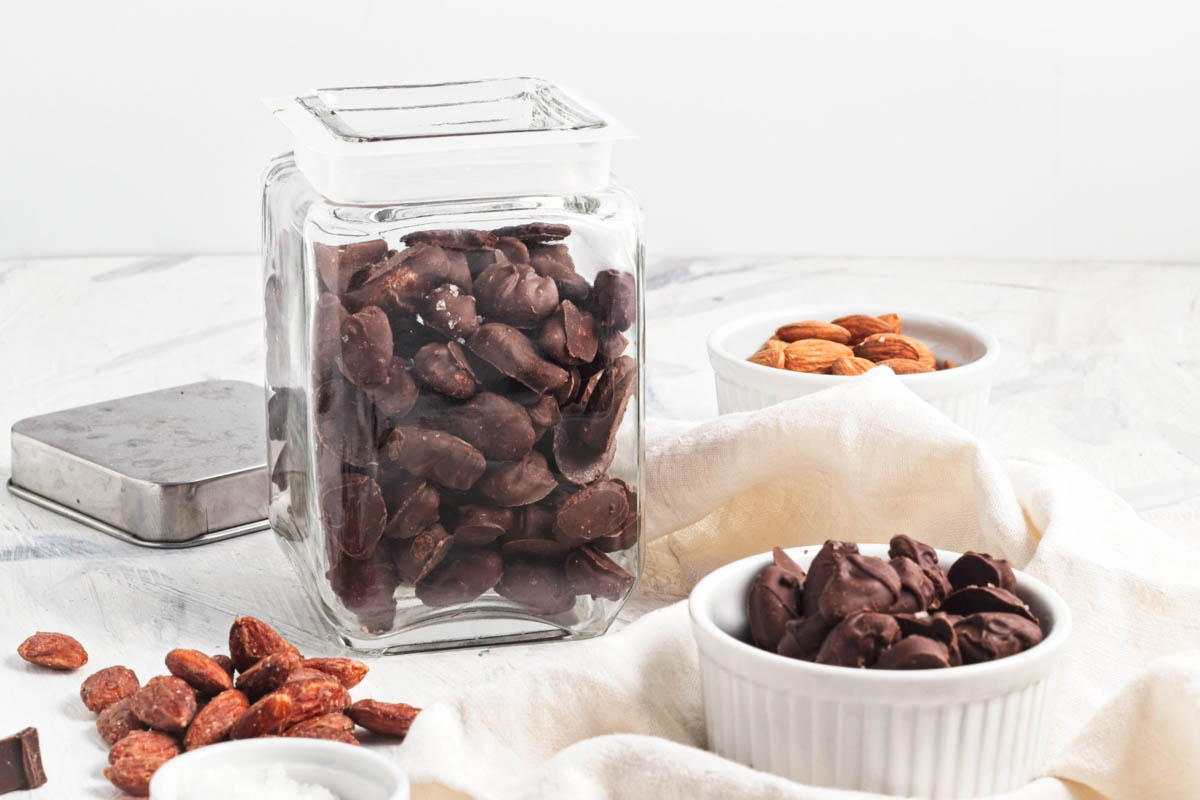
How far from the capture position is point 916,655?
25.8 inches

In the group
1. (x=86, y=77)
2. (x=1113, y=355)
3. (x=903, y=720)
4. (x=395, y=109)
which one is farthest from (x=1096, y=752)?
(x=86, y=77)

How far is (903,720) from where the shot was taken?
666 mm

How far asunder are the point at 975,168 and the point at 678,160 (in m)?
0.40

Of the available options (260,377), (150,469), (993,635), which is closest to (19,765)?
(150,469)

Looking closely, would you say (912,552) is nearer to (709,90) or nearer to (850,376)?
(850,376)

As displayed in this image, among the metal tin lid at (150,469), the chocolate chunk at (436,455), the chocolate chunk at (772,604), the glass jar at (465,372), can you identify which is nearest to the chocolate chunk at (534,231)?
the glass jar at (465,372)

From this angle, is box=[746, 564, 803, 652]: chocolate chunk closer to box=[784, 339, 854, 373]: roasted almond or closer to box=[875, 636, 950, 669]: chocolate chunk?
box=[875, 636, 950, 669]: chocolate chunk

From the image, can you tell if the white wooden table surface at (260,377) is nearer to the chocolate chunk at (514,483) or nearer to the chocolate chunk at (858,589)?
the chocolate chunk at (514,483)

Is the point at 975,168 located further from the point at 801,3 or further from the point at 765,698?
the point at 765,698

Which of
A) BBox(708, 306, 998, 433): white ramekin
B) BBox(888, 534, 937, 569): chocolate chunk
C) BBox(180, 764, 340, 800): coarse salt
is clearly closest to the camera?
BBox(180, 764, 340, 800): coarse salt

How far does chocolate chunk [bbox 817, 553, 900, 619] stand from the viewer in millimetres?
683

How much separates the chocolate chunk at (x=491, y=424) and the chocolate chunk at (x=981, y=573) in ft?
0.79

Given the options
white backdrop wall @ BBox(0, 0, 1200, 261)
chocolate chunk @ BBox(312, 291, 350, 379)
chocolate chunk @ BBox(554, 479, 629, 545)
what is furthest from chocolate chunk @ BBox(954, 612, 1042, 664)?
white backdrop wall @ BBox(0, 0, 1200, 261)

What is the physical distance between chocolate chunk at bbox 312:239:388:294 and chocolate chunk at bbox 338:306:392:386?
23mm
